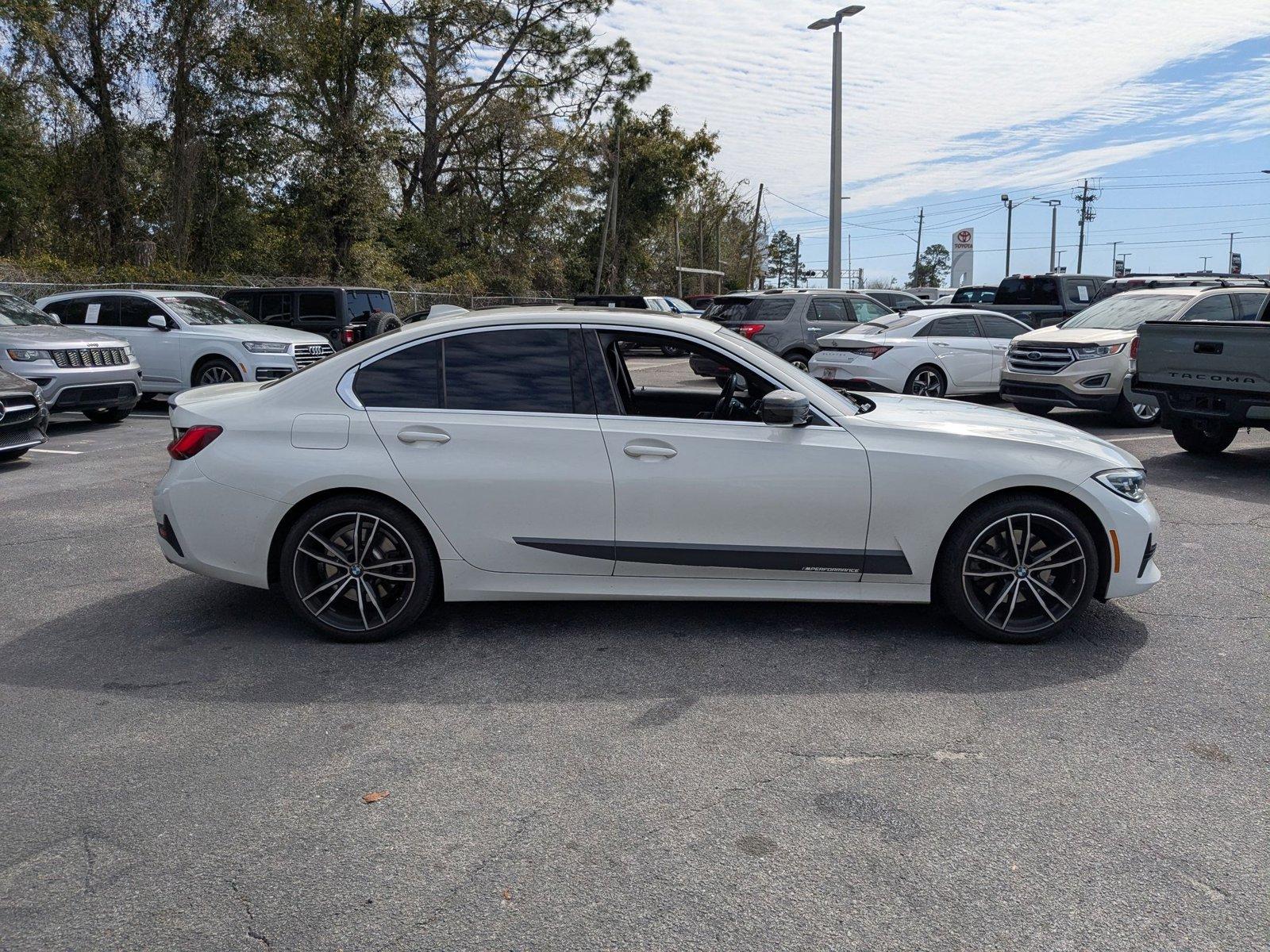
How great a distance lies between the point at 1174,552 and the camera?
6660 millimetres

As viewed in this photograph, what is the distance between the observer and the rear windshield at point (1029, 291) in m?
19.6

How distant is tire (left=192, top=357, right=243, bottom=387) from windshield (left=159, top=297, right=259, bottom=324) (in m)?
0.78

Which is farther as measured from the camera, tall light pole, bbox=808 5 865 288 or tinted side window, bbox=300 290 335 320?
tall light pole, bbox=808 5 865 288

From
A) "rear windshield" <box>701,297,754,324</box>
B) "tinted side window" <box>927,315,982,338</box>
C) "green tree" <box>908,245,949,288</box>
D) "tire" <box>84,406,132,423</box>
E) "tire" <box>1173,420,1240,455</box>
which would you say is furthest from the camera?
"green tree" <box>908,245,949,288</box>

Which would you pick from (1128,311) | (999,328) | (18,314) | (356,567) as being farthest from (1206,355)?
(18,314)

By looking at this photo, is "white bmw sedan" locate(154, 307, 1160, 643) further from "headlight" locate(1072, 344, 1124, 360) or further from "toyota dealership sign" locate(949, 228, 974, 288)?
"toyota dealership sign" locate(949, 228, 974, 288)

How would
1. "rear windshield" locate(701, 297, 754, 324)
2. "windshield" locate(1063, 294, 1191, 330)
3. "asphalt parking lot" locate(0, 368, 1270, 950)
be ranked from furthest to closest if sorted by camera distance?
"rear windshield" locate(701, 297, 754, 324)
"windshield" locate(1063, 294, 1191, 330)
"asphalt parking lot" locate(0, 368, 1270, 950)

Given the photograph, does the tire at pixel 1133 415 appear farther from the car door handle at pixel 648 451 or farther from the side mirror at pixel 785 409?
the car door handle at pixel 648 451

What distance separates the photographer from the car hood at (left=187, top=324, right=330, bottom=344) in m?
14.1

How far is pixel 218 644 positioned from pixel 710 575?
94.2 inches

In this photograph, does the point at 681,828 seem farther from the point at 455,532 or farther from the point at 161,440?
the point at 161,440

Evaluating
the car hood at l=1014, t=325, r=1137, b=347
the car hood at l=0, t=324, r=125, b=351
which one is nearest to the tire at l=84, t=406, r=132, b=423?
the car hood at l=0, t=324, r=125, b=351

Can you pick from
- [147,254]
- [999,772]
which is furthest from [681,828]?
[147,254]

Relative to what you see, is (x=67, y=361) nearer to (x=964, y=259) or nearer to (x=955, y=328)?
(x=955, y=328)
